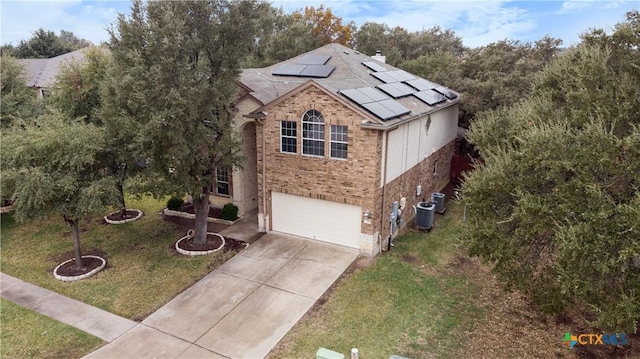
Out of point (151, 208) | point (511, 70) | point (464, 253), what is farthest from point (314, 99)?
point (511, 70)

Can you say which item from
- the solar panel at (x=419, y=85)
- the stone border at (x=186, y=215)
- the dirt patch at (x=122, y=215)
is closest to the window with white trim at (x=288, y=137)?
the stone border at (x=186, y=215)

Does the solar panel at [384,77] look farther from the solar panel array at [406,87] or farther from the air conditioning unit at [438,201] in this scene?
the air conditioning unit at [438,201]

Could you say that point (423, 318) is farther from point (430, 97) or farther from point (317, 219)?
point (430, 97)

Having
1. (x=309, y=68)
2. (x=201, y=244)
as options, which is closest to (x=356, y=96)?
(x=309, y=68)

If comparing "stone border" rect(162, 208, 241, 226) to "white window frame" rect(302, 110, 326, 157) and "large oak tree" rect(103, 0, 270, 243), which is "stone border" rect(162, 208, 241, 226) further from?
"white window frame" rect(302, 110, 326, 157)

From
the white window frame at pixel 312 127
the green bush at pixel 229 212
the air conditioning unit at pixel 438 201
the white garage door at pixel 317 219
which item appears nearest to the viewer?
the white window frame at pixel 312 127

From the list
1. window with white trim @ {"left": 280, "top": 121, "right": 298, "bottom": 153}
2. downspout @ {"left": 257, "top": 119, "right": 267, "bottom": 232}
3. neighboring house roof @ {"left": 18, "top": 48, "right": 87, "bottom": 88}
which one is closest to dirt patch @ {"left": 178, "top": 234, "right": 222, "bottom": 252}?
downspout @ {"left": 257, "top": 119, "right": 267, "bottom": 232}
